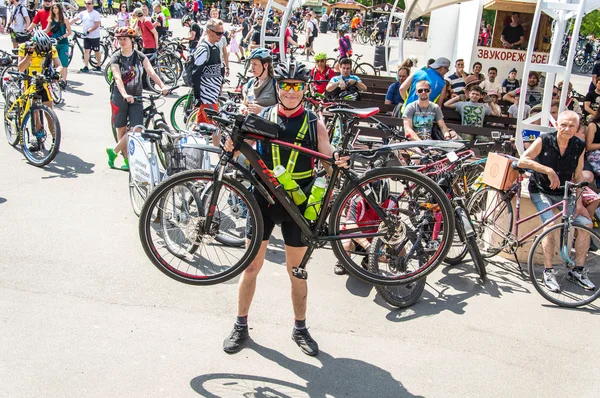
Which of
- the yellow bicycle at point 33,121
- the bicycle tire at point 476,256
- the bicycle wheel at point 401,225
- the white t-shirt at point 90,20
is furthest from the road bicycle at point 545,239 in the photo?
the white t-shirt at point 90,20

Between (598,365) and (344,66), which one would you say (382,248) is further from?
(344,66)

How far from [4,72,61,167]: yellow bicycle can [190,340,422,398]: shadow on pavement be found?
16.7ft

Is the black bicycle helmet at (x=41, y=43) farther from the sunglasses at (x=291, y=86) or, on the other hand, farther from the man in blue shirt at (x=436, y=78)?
the sunglasses at (x=291, y=86)

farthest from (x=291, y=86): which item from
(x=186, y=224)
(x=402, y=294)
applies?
(x=402, y=294)

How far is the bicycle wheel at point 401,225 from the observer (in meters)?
4.00

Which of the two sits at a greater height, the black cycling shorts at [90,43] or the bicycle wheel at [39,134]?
the black cycling shorts at [90,43]

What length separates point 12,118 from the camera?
29.5 ft

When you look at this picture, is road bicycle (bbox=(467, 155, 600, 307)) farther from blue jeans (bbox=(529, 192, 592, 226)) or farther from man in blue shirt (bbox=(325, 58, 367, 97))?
man in blue shirt (bbox=(325, 58, 367, 97))

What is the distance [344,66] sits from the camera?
34.6ft

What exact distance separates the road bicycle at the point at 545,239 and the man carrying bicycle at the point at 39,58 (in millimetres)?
5816

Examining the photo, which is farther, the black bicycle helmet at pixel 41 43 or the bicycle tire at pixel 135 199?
the black bicycle helmet at pixel 41 43

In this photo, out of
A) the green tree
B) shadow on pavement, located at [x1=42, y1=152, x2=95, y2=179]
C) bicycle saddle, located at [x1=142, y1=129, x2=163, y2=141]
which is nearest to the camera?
bicycle saddle, located at [x1=142, y1=129, x2=163, y2=141]

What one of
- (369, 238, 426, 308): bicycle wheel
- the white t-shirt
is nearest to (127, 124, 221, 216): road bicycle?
(369, 238, 426, 308): bicycle wheel

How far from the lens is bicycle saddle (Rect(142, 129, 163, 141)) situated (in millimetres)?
6112
